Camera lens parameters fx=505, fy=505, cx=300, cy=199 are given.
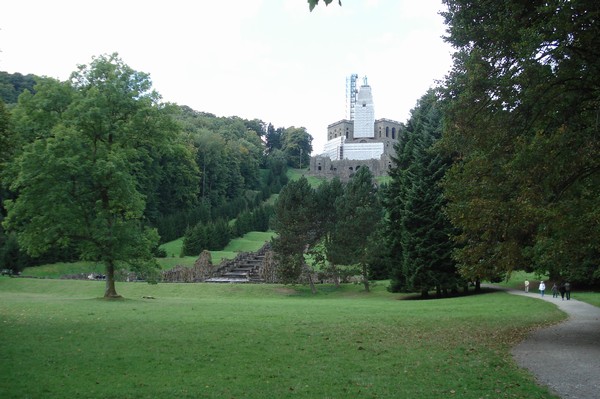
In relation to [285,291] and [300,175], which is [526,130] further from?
[300,175]

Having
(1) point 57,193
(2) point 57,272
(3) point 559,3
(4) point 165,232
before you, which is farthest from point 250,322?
(4) point 165,232

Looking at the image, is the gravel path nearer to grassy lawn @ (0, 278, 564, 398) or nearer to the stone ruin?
grassy lawn @ (0, 278, 564, 398)

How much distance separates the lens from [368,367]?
9742mm

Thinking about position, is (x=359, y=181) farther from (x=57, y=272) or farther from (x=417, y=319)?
(x=57, y=272)

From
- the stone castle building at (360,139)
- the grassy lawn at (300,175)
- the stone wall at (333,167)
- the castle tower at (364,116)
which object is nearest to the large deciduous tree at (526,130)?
the grassy lawn at (300,175)

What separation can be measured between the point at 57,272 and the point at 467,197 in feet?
134

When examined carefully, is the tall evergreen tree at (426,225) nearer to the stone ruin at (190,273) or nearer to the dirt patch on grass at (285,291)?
the dirt patch on grass at (285,291)

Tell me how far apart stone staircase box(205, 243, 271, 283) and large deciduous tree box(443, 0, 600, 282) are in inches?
1168

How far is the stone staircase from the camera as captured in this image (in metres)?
41.8

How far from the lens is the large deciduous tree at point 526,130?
34.2ft

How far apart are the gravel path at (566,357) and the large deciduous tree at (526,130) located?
219cm

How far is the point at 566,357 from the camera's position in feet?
36.9

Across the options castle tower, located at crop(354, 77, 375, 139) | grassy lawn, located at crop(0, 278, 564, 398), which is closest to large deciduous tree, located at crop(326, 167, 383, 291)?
grassy lawn, located at crop(0, 278, 564, 398)

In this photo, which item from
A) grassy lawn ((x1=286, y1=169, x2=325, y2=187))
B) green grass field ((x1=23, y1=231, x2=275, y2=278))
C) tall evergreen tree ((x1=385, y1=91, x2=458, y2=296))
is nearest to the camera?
tall evergreen tree ((x1=385, y1=91, x2=458, y2=296))
